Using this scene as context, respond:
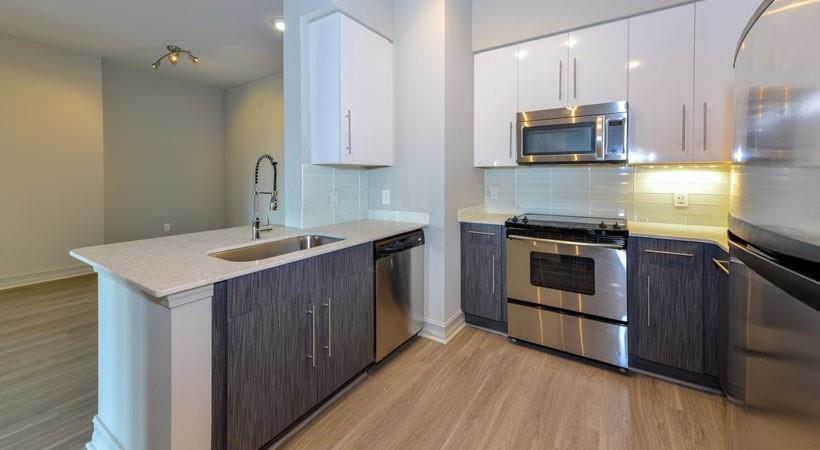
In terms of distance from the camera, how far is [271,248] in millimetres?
2098

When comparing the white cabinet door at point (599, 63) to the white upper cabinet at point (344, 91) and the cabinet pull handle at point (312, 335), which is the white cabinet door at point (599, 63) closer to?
the white upper cabinet at point (344, 91)

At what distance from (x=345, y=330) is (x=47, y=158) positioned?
4.65 meters

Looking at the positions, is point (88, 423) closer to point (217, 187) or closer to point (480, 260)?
point (480, 260)

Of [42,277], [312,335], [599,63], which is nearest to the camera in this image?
[312,335]

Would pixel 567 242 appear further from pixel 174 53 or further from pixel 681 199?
pixel 174 53

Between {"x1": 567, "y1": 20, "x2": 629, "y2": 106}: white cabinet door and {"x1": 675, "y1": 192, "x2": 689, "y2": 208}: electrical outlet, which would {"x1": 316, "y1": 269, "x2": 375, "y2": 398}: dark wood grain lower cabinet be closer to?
{"x1": 567, "y1": 20, "x2": 629, "y2": 106}: white cabinet door

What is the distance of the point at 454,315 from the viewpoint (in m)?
2.85

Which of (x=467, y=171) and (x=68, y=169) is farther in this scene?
(x=68, y=169)

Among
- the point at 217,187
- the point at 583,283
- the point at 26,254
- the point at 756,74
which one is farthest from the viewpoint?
the point at 217,187

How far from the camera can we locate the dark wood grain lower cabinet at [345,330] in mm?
1835

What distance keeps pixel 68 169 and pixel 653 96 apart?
6.07 m

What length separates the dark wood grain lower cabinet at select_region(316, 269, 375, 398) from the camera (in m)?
1.83

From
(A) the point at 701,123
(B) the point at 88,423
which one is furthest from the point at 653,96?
(B) the point at 88,423

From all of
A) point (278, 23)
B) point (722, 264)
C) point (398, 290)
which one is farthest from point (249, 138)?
point (722, 264)
